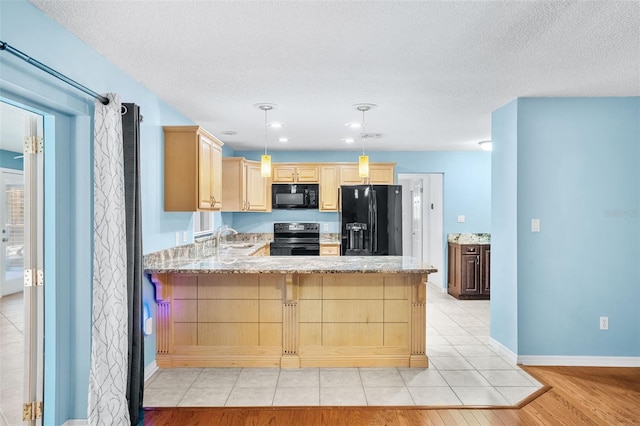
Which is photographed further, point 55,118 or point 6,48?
point 55,118

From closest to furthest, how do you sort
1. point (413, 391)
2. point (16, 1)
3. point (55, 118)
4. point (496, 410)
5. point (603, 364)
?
point (16, 1)
point (55, 118)
point (496, 410)
point (413, 391)
point (603, 364)

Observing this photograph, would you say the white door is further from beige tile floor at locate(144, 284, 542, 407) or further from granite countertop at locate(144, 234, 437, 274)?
beige tile floor at locate(144, 284, 542, 407)

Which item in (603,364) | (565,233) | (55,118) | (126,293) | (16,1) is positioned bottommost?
(603,364)

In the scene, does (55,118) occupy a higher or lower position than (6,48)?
lower

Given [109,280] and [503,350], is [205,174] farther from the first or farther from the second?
[503,350]

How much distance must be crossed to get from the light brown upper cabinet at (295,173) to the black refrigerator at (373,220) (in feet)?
2.62

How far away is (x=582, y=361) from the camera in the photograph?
139 inches

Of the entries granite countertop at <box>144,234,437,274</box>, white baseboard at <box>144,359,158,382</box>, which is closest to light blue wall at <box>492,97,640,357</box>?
granite countertop at <box>144,234,437,274</box>

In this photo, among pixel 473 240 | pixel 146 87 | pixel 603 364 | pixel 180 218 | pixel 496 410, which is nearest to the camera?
pixel 496 410

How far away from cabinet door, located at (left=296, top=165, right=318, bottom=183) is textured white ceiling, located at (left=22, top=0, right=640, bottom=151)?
2168 millimetres

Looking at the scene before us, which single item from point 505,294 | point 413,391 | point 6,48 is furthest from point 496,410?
point 6,48

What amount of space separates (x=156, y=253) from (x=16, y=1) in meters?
2.07

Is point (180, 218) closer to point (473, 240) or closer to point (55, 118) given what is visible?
point (55, 118)

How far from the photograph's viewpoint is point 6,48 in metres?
1.67
